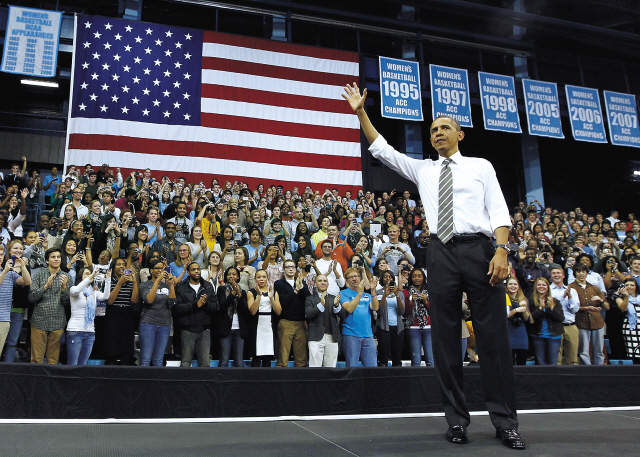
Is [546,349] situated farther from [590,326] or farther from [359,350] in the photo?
[359,350]

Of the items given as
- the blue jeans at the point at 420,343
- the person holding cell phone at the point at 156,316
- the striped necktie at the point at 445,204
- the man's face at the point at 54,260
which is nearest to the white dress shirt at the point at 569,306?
the blue jeans at the point at 420,343

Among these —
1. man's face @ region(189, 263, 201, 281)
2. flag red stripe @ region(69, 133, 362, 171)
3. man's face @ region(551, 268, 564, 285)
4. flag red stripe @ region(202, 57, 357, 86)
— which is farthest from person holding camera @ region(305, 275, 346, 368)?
flag red stripe @ region(202, 57, 357, 86)

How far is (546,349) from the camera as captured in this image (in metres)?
6.05

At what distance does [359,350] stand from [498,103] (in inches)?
369

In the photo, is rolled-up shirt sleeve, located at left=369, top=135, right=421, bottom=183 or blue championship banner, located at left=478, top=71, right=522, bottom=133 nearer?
rolled-up shirt sleeve, located at left=369, top=135, right=421, bottom=183

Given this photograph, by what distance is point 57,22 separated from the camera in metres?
10.3

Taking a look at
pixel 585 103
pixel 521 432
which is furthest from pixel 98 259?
pixel 585 103

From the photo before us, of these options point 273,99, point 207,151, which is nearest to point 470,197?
point 207,151

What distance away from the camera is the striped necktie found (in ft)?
8.04

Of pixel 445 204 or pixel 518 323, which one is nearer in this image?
pixel 445 204

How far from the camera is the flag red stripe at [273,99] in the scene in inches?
458

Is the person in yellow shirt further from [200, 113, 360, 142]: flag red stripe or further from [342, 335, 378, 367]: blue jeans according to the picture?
[200, 113, 360, 142]: flag red stripe

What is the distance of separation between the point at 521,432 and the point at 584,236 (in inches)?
307

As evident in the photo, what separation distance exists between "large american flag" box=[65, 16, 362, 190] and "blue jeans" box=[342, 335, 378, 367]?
21.4ft
